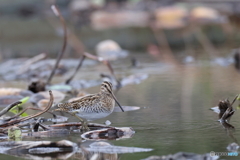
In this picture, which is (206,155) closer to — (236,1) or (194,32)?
(194,32)

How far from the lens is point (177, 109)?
704 centimetres

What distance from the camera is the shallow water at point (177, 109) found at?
517cm

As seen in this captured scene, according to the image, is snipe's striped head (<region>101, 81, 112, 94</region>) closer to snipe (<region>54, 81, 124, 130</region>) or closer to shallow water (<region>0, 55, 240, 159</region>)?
snipe (<region>54, 81, 124, 130</region>)

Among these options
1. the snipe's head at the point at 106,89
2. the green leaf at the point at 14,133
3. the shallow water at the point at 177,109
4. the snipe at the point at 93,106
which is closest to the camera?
the shallow water at the point at 177,109

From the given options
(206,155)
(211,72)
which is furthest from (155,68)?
(206,155)

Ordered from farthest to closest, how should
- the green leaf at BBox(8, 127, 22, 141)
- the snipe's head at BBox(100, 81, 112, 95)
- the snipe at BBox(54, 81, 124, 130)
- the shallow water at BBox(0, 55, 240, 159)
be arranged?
the snipe's head at BBox(100, 81, 112, 95), the snipe at BBox(54, 81, 124, 130), the green leaf at BBox(8, 127, 22, 141), the shallow water at BBox(0, 55, 240, 159)

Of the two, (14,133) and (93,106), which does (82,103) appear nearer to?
(93,106)

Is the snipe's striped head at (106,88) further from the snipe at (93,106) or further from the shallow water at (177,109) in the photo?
the shallow water at (177,109)

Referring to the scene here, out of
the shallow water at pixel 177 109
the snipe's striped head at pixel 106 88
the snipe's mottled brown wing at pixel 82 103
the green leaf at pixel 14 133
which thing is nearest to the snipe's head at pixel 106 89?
the snipe's striped head at pixel 106 88

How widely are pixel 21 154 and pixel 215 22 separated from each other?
20.0 m

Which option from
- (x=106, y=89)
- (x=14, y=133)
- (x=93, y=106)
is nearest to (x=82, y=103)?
(x=93, y=106)

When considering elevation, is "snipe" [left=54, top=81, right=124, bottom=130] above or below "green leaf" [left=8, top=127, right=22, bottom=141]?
above

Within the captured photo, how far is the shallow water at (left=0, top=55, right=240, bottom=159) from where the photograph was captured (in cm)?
517

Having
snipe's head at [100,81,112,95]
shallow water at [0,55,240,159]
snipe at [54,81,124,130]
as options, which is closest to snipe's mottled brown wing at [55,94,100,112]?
snipe at [54,81,124,130]
